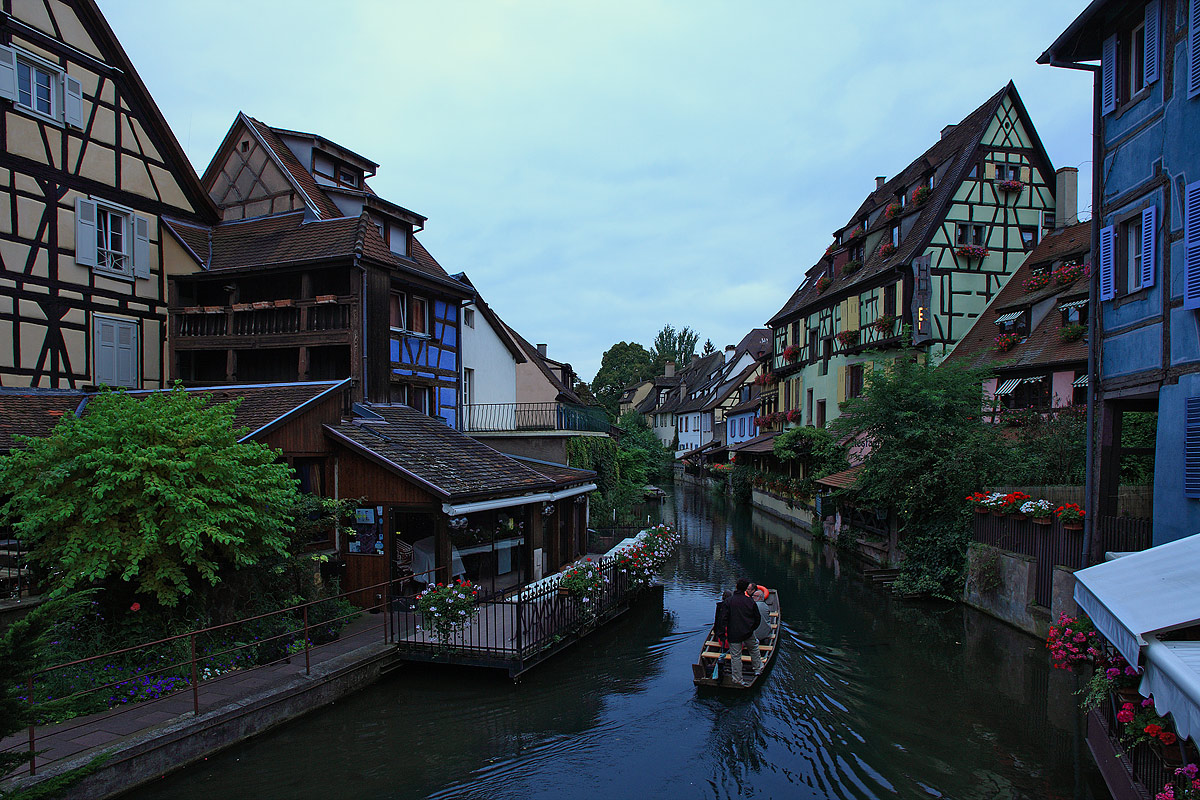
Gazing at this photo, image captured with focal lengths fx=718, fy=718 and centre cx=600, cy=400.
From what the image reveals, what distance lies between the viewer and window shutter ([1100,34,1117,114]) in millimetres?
11688

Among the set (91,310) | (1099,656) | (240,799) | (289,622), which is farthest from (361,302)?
(1099,656)

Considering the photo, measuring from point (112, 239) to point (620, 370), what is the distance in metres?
75.9

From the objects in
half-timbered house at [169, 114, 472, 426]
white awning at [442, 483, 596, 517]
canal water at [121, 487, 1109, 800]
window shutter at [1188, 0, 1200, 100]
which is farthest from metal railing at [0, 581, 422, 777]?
window shutter at [1188, 0, 1200, 100]

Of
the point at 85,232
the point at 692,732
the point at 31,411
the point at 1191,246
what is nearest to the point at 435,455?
the point at 692,732

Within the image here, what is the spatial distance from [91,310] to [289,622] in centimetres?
1107

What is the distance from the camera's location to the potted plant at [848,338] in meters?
29.4

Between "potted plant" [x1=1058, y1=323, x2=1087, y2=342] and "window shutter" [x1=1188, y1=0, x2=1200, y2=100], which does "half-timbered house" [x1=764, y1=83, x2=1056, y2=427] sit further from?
"window shutter" [x1=1188, y1=0, x2=1200, y2=100]

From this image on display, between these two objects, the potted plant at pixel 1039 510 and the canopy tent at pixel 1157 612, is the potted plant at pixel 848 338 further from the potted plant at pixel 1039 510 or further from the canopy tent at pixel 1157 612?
the canopy tent at pixel 1157 612

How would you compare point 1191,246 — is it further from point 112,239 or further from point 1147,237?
point 112,239

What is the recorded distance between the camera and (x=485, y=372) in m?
25.3

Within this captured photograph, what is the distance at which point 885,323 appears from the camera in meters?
26.9

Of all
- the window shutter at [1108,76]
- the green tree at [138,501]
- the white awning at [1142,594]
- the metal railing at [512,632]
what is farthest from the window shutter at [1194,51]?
the green tree at [138,501]

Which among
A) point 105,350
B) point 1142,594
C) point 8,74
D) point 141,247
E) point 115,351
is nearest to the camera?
point 1142,594

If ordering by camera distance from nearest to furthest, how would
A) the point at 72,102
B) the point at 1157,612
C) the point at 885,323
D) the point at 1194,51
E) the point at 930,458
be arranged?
1. the point at 1157,612
2. the point at 1194,51
3. the point at 72,102
4. the point at 930,458
5. the point at 885,323
